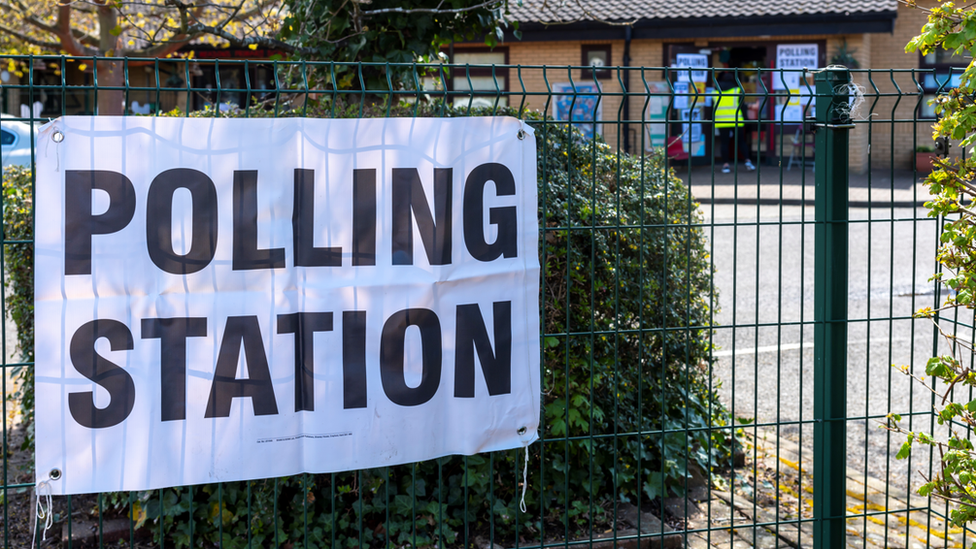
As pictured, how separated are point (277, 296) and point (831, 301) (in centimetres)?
195

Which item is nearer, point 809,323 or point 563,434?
point 809,323

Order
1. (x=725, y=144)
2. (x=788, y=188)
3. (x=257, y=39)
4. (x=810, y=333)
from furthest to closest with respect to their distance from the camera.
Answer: (x=725, y=144) < (x=788, y=188) < (x=810, y=333) < (x=257, y=39)

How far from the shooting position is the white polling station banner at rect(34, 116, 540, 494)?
263cm

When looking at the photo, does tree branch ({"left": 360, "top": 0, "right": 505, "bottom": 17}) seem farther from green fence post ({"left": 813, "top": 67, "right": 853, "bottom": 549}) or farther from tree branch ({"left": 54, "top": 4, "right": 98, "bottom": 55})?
tree branch ({"left": 54, "top": 4, "right": 98, "bottom": 55})

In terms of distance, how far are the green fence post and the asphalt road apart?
97 mm

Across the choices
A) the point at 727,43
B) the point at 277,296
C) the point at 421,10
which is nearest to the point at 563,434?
the point at 277,296

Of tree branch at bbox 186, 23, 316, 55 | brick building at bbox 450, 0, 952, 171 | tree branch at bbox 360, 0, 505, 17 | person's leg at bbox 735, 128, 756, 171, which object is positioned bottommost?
tree branch at bbox 186, 23, 316, 55

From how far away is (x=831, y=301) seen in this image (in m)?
3.29

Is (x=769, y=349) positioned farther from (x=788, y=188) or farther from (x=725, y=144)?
(x=725, y=144)

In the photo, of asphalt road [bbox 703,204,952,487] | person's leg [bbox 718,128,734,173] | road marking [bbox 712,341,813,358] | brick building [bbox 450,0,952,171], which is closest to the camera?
asphalt road [bbox 703,204,952,487]

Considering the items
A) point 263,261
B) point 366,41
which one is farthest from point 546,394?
point 366,41

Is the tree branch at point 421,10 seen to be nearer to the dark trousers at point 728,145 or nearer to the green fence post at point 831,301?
the green fence post at point 831,301

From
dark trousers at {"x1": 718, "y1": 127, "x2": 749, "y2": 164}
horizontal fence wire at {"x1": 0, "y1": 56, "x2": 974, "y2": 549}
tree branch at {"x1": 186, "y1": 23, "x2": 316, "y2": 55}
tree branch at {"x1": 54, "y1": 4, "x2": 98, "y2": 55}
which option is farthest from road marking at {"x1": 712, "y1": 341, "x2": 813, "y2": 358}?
dark trousers at {"x1": 718, "y1": 127, "x2": 749, "y2": 164}

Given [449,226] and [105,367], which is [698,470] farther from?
[105,367]
